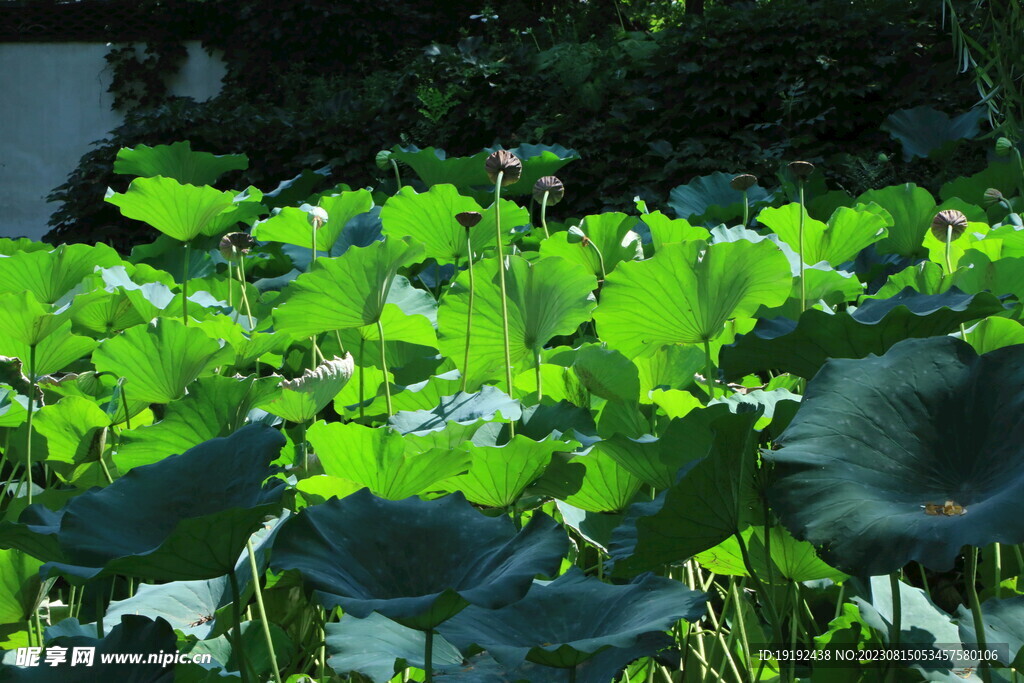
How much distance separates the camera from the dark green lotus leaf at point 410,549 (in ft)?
2.09

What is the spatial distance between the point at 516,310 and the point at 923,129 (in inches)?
154

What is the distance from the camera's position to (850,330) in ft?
2.76

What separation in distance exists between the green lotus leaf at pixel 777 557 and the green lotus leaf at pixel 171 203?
43.6 inches

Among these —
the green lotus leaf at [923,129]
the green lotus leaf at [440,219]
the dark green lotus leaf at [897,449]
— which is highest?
the green lotus leaf at [923,129]

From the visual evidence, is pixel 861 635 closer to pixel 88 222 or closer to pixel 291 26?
pixel 88 222

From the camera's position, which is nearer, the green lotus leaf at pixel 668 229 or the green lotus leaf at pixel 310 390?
the green lotus leaf at pixel 310 390

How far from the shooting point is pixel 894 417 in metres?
0.69

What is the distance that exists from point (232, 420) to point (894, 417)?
2.20 ft

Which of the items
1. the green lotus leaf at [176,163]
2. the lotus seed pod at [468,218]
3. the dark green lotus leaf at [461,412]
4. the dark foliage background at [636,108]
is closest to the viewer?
the dark green lotus leaf at [461,412]

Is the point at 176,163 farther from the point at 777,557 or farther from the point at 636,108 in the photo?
the point at 636,108

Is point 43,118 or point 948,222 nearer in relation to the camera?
point 948,222

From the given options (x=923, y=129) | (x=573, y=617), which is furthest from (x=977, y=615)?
(x=923, y=129)

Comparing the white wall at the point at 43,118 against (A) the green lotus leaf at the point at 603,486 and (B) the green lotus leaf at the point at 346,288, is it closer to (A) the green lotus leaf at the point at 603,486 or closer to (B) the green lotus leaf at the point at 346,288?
(B) the green lotus leaf at the point at 346,288

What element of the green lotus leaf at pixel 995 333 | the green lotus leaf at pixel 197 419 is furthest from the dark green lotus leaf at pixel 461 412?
the green lotus leaf at pixel 995 333
